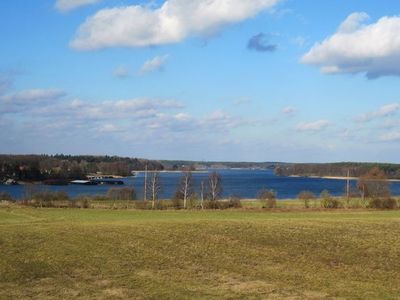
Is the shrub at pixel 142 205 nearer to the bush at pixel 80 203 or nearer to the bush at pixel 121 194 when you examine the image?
the bush at pixel 80 203

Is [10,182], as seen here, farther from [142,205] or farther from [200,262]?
[200,262]

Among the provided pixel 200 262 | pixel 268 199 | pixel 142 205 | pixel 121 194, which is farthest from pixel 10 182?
pixel 200 262

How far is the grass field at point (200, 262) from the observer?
51.4 ft

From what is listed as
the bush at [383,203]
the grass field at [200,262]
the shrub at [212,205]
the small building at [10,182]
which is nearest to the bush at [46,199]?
the shrub at [212,205]

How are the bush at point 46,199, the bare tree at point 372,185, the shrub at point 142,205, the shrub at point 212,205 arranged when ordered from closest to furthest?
the shrub at point 142,205
the bush at point 46,199
the shrub at point 212,205
the bare tree at point 372,185

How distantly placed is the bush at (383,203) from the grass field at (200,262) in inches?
1541

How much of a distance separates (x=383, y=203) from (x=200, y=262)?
52.3 metres

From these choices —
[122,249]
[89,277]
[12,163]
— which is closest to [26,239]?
[122,249]

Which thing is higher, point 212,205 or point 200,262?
point 200,262

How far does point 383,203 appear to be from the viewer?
67625mm

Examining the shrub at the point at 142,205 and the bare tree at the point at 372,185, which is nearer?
the shrub at the point at 142,205

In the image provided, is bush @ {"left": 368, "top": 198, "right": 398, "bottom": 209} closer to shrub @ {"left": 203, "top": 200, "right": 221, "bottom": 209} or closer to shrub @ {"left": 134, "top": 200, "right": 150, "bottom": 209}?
shrub @ {"left": 203, "top": 200, "right": 221, "bottom": 209}

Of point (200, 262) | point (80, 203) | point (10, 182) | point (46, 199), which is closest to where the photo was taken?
point (200, 262)

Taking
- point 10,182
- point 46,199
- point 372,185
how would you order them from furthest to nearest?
1. point 10,182
2. point 372,185
3. point 46,199
